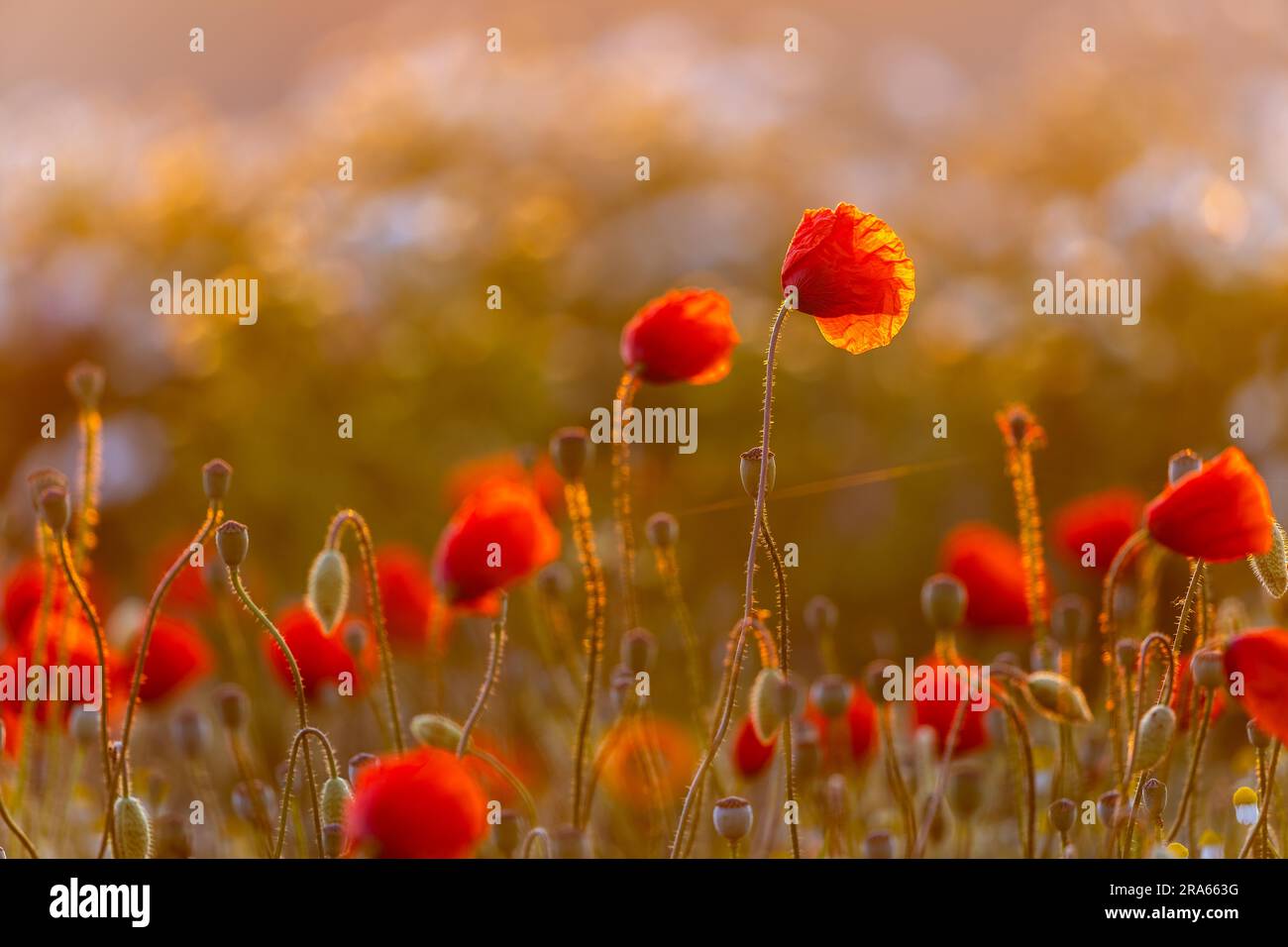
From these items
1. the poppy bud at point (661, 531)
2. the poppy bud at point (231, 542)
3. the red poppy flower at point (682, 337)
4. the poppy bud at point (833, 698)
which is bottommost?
the poppy bud at point (833, 698)

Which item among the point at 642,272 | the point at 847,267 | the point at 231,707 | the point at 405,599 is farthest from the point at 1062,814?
the point at 642,272

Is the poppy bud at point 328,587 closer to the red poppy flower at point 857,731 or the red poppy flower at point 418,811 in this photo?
the red poppy flower at point 418,811

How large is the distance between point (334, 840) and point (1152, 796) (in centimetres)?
55

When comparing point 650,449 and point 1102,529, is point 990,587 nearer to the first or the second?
point 1102,529

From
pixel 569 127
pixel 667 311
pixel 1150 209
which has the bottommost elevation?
pixel 667 311

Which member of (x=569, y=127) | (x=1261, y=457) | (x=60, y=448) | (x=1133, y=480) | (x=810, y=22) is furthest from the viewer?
(x=810, y=22)

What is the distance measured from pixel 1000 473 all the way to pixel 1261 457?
479mm

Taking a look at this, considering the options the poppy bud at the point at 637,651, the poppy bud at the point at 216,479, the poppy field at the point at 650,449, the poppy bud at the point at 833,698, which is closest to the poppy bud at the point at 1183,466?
the poppy field at the point at 650,449

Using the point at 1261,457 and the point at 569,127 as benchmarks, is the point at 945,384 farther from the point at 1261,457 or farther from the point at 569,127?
the point at 569,127

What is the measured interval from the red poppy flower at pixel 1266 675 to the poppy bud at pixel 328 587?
1.90 feet

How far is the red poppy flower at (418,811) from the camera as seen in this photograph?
2.36 ft

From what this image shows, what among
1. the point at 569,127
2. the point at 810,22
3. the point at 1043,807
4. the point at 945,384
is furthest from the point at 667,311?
the point at 810,22

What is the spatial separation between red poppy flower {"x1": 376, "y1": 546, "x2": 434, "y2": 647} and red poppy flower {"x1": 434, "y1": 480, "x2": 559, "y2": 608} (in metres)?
0.53
